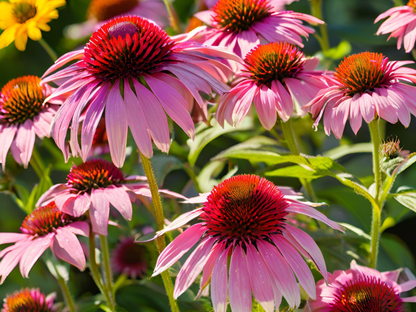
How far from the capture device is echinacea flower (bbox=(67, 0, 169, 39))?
3.87ft

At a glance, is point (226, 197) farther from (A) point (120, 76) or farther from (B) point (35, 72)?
(B) point (35, 72)

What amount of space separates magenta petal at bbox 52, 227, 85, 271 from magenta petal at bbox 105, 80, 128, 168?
0.17 meters

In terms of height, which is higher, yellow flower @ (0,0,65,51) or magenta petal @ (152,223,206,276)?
yellow flower @ (0,0,65,51)

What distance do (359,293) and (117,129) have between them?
313 mm

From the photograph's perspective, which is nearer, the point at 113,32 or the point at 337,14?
the point at 113,32

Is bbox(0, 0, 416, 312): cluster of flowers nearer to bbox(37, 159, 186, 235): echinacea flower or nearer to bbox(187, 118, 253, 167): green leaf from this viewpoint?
bbox(37, 159, 186, 235): echinacea flower

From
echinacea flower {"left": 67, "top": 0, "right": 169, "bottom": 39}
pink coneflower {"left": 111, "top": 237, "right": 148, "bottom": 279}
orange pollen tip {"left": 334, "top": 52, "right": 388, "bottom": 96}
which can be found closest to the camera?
orange pollen tip {"left": 334, "top": 52, "right": 388, "bottom": 96}

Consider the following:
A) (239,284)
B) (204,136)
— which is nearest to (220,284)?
(239,284)

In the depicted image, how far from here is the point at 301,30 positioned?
0.61 metres

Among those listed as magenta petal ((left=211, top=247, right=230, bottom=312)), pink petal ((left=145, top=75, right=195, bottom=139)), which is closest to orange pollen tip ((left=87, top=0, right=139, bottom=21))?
pink petal ((left=145, top=75, right=195, bottom=139))

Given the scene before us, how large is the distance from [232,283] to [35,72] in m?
1.07

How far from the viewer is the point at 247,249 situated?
0.40 metres

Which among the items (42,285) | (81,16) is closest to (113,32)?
(42,285)

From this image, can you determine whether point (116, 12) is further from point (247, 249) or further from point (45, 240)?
point (247, 249)
